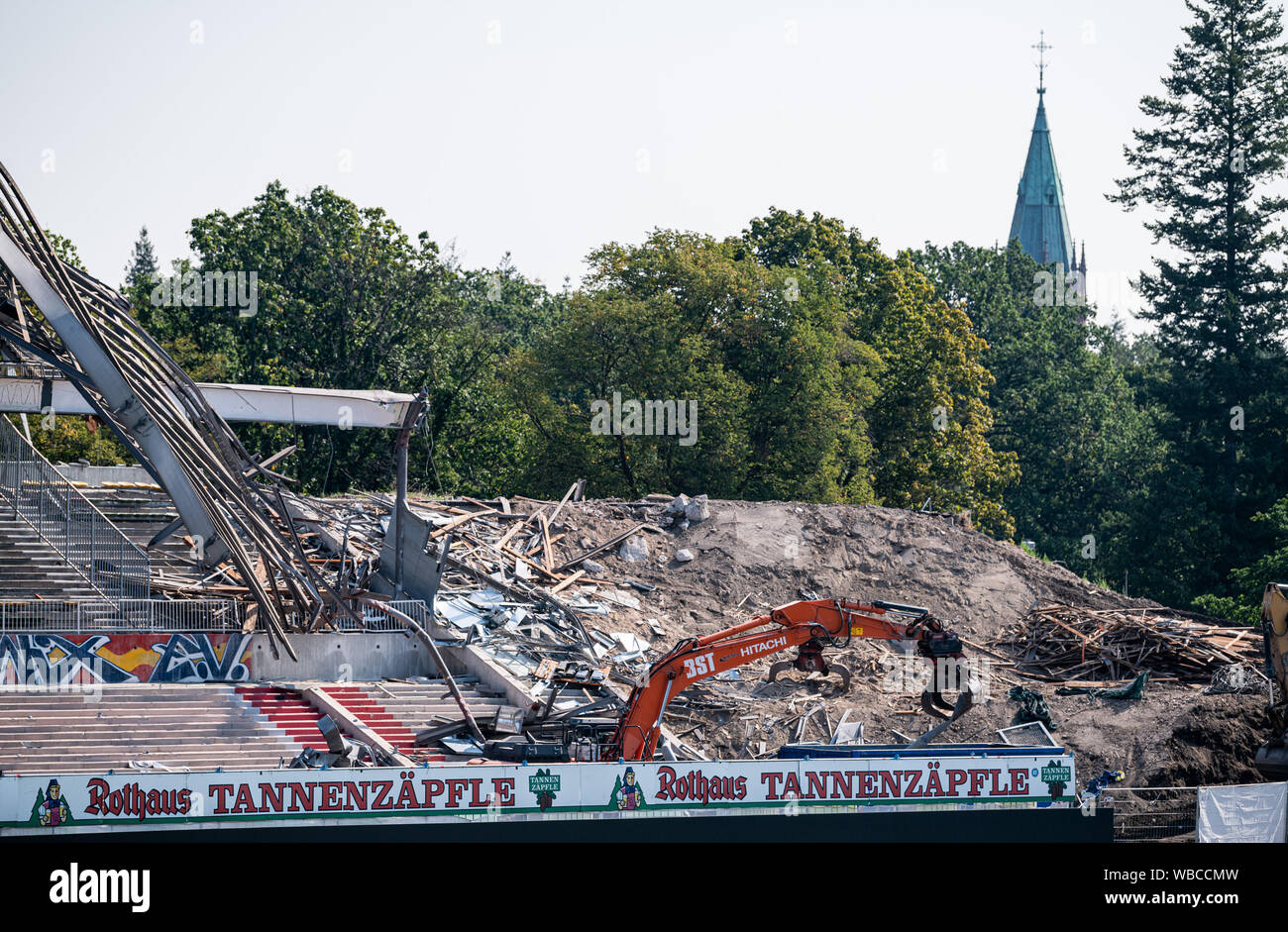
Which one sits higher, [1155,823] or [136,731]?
[136,731]

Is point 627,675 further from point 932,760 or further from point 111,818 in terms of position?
point 111,818

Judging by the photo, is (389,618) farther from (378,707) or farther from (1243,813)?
(1243,813)

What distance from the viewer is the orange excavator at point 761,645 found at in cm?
2617

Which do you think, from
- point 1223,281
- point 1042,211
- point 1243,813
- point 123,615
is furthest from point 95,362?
point 1042,211

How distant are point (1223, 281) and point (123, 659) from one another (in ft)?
167

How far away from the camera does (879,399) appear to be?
222 ft

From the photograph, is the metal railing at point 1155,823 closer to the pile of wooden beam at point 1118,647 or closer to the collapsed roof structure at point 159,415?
the pile of wooden beam at point 1118,647

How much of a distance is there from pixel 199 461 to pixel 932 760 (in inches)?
679

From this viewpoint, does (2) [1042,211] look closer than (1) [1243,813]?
No

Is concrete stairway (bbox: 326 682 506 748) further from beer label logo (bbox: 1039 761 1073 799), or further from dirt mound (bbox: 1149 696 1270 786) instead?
dirt mound (bbox: 1149 696 1270 786)

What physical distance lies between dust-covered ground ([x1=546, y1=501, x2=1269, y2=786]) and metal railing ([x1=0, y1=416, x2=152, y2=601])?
11635mm

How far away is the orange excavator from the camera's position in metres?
26.2

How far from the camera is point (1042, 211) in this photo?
145m
